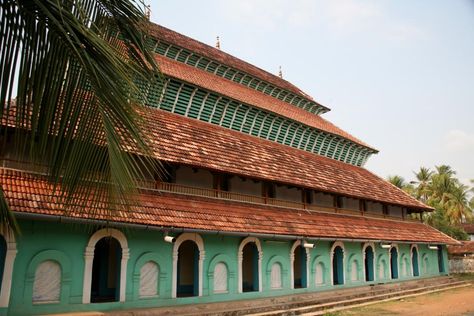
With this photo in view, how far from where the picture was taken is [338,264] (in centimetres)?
1794

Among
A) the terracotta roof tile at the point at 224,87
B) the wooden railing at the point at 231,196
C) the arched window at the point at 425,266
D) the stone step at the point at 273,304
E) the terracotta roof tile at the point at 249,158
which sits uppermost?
the terracotta roof tile at the point at 224,87

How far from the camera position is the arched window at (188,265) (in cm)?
1209

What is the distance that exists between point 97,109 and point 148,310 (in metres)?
8.33

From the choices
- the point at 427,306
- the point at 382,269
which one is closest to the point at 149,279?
the point at 427,306

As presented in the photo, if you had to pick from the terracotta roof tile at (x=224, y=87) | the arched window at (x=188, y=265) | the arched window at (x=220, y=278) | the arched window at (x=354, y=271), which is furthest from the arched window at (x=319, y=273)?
the terracotta roof tile at (x=224, y=87)

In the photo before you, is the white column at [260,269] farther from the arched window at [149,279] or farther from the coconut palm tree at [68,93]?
the coconut palm tree at [68,93]

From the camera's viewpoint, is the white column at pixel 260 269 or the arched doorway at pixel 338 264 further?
the arched doorway at pixel 338 264

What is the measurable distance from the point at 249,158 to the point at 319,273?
18.0 ft

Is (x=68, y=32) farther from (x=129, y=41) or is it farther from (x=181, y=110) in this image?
(x=181, y=110)

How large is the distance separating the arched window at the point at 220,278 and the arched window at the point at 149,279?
6.86 feet

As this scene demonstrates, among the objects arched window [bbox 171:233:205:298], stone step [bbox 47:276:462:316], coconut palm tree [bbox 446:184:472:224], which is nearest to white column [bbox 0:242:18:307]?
stone step [bbox 47:276:462:316]

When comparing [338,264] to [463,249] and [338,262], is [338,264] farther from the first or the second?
[463,249]

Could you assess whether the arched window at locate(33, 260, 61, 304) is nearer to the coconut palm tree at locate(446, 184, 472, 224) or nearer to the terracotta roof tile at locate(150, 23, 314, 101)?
the terracotta roof tile at locate(150, 23, 314, 101)

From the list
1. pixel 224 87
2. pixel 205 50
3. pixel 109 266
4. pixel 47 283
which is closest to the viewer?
pixel 47 283
